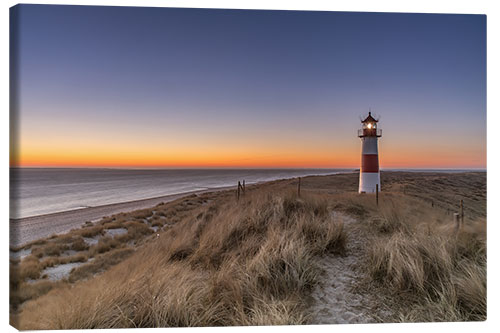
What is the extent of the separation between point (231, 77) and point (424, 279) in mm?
3442

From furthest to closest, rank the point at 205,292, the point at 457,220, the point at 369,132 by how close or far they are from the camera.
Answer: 1. the point at 369,132
2. the point at 457,220
3. the point at 205,292

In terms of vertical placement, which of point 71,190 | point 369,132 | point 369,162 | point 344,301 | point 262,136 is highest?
point 369,132

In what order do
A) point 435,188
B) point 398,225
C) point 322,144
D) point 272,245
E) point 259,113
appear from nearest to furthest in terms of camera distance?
point 272,245 → point 398,225 → point 259,113 → point 322,144 → point 435,188

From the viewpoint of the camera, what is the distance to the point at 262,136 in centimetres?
484

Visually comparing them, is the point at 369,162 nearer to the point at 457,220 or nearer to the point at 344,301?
the point at 457,220

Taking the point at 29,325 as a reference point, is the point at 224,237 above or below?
above

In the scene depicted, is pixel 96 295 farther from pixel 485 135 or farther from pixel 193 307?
pixel 485 135

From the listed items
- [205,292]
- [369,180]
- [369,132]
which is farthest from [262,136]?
[369,180]

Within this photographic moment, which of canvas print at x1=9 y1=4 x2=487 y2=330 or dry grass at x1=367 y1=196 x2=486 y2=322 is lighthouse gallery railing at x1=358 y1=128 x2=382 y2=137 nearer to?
canvas print at x1=9 y1=4 x2=487 y2=330

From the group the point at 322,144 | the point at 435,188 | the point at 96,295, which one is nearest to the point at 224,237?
the point at 96,295

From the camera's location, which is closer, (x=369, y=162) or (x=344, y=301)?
(x=344, y=301)

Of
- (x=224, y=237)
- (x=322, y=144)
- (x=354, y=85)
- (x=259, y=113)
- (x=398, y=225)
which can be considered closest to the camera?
(x=224, y=237)

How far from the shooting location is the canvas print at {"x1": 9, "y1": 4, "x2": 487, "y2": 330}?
209 cm

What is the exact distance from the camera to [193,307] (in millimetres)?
1995
